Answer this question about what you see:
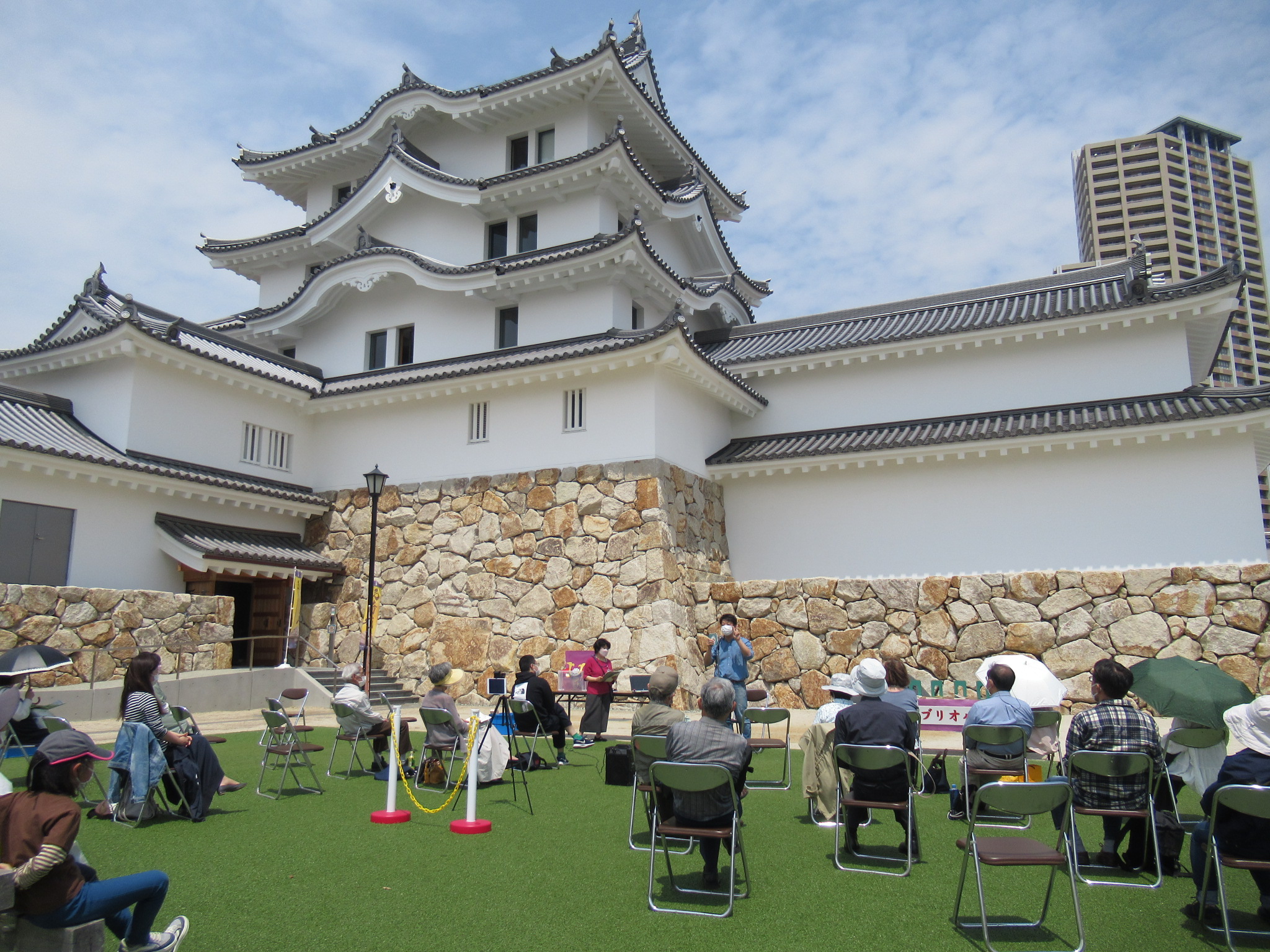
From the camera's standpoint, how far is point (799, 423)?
18812mm

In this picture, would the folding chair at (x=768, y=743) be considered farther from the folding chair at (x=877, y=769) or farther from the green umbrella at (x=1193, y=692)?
the green umbrella at (x=1193, y=692)

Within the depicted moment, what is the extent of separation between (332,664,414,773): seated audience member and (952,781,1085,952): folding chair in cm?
550

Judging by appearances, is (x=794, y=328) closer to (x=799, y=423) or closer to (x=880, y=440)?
(x=799, y=423)

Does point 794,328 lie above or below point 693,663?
above

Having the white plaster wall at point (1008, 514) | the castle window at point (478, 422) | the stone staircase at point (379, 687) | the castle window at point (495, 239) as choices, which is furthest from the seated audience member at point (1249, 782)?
the castle window at point (495, 239)

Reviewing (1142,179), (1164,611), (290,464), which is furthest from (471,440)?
(1142,179)

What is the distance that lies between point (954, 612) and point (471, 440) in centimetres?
1006

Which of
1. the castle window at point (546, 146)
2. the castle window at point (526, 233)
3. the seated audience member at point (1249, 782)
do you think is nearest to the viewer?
the seated audience member at point (1249, 782)

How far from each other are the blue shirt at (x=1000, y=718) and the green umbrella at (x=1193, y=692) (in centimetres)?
85

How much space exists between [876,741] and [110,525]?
576 inches

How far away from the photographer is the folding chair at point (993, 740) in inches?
248

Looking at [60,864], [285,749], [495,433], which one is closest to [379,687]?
[495,433]

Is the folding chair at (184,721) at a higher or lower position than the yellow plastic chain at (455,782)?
higher

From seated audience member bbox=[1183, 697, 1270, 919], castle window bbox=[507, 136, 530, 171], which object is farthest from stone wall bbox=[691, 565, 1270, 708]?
castle window bbox=[507, 136, 530, 171]
